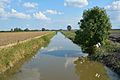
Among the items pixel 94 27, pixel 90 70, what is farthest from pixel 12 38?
pixel 90 70

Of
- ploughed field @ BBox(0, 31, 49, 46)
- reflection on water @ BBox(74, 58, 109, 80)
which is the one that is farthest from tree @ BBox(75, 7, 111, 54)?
ploughed field @ BBox(0, 31, 49, 46)

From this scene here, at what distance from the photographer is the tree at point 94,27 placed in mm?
34812

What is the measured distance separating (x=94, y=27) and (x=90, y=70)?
10.6 meters

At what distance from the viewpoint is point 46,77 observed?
21156mm

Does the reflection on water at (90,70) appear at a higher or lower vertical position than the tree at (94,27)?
lower

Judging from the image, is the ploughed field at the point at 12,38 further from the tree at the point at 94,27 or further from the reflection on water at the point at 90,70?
the reflection on water at the point at 90,70

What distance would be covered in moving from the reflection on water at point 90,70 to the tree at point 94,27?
5.46 m

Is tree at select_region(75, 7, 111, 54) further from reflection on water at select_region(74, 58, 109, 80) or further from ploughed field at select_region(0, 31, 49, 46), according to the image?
ploughed field at select_region(0, 31, 49, 46)

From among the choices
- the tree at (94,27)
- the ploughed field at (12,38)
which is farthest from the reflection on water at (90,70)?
the ploughed field at (12,38)

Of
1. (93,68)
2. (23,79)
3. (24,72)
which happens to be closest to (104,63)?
(93,68)

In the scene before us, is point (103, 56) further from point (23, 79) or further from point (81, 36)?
point (23, 79)

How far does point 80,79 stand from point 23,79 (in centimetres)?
415

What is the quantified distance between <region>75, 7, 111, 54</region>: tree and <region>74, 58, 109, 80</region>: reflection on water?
5459 millimetres

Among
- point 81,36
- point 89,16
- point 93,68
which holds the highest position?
point 89,16
